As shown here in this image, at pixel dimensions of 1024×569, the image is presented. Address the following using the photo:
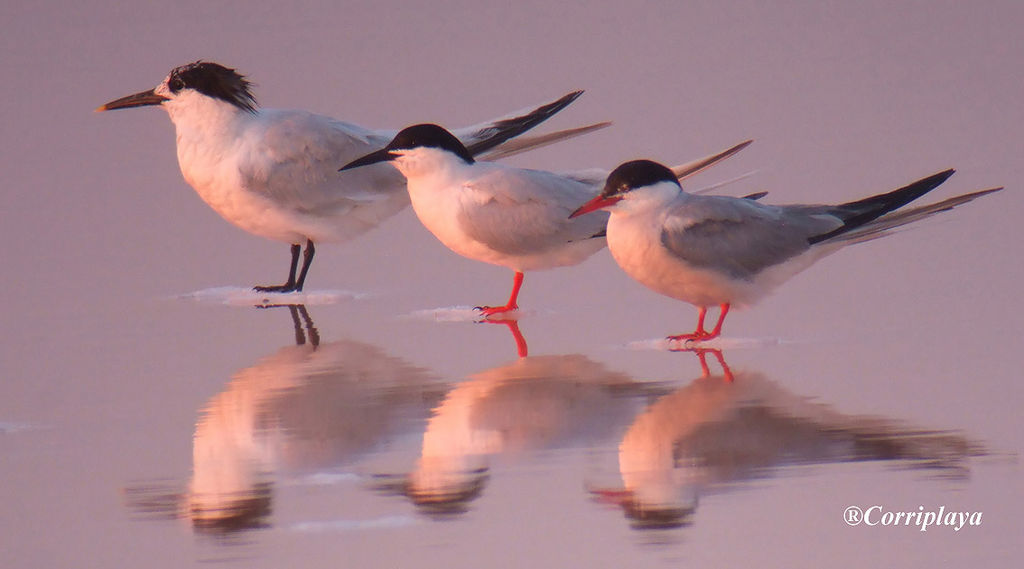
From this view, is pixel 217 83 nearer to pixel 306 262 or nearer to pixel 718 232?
pixel 306 262

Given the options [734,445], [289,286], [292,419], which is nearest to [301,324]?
[289,286]

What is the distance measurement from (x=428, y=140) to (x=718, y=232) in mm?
1327

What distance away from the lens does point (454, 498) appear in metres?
4.03

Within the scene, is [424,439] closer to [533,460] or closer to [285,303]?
[533,460]

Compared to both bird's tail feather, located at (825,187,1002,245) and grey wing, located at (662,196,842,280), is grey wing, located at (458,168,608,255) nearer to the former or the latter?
grey wing, located at (662,196,842,280)

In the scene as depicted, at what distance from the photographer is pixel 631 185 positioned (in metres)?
5.57

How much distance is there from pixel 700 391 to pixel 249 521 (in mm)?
1612

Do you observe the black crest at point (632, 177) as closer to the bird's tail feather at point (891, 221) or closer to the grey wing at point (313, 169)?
the bird's tail feather at point (891, 221)

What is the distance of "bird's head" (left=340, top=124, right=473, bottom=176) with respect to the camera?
6277mm

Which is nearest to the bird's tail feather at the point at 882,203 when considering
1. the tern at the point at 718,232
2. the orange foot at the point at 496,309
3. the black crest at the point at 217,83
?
the tern at the point at 718,232

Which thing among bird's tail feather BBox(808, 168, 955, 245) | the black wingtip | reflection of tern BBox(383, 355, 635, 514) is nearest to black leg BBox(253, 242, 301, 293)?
the black wingtip

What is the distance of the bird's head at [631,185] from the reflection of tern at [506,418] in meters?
0.57

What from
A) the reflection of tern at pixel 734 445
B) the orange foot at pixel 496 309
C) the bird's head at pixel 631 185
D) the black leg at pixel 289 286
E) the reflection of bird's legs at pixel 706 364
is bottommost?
the reflection of tern at pixel 734 445

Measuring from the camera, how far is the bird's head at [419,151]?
628 centimetres
